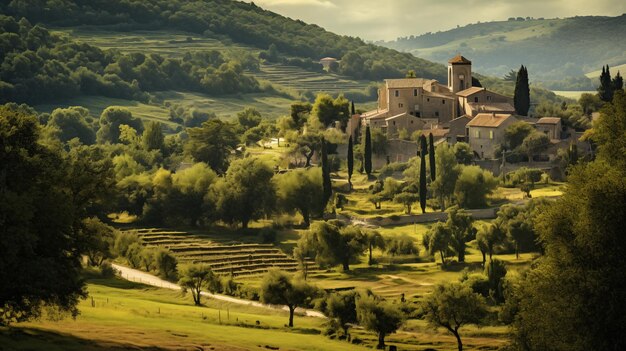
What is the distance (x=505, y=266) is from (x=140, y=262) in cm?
2893

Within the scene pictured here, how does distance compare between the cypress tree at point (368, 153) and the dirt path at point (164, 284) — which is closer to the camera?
the dirt path at point (164, 284)

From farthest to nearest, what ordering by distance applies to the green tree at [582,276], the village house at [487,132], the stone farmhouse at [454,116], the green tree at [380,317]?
the stone farmhouse at [454,116] → the village house at [487,132] → the green tree at [380,317] → the green tree at [582,276]

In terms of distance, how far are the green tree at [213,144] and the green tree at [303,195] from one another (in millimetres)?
17861

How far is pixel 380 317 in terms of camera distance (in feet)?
211

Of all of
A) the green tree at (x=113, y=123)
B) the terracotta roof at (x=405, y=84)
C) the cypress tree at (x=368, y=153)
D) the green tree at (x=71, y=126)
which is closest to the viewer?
the cypress tree at (x=368, y=153)

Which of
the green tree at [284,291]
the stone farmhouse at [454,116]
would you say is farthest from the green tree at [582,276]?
the stone farmhouse at [454,116]

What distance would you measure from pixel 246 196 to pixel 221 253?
516 inches

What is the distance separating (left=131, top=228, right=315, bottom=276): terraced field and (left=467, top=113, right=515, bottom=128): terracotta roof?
28.5 meters

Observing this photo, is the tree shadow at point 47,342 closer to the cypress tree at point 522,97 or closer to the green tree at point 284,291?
the green tree at point 284,291

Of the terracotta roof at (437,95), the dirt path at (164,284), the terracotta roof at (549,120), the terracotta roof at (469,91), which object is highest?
the terracotta roof at (469,91)

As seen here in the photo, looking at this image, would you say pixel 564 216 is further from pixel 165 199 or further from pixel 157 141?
pixel 157 141

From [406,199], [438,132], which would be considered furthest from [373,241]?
[438,132]

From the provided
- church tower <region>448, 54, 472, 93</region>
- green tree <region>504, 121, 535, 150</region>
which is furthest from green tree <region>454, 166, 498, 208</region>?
church tower <region>448, 54, 472, 93</region>

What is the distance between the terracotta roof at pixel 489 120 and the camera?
114000mm
